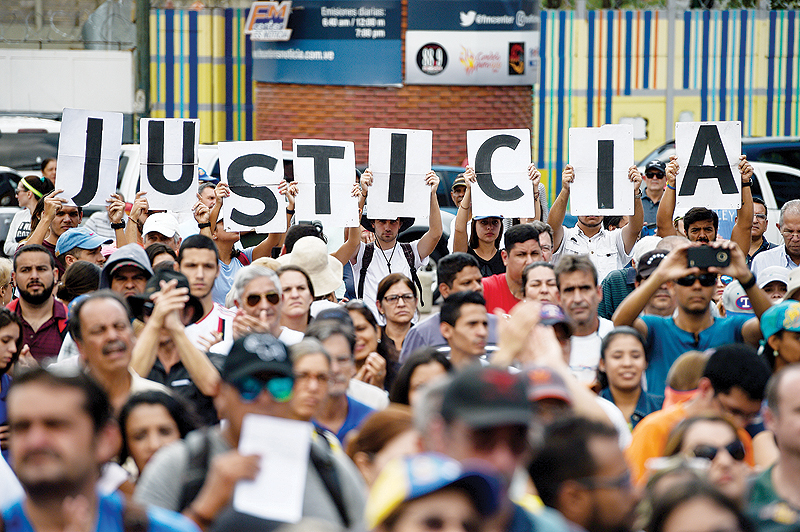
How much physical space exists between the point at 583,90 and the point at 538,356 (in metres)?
15.7

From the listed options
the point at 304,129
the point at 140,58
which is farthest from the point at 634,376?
the point at 140,58

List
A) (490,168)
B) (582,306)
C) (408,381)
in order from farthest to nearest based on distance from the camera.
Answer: (490,168), (582,306), (408,381)

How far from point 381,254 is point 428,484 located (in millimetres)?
5311

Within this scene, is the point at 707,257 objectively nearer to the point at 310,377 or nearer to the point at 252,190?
the point at 310,377

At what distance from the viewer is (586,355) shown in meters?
5.38

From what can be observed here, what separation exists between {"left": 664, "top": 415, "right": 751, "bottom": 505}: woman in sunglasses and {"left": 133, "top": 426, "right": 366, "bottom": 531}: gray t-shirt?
1098 millimetres

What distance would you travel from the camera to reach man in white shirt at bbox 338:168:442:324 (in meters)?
7.36

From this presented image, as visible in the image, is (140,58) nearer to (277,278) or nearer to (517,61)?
(517,61)

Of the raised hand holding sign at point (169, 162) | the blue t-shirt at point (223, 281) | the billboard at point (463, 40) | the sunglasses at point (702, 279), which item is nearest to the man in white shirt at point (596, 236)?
the blue t-shirt at point (223, 281)

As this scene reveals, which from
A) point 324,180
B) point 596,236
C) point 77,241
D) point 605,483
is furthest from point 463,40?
point 605,483

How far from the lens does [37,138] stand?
1341cm

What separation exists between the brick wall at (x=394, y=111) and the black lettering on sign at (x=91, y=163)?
7748 millimetres

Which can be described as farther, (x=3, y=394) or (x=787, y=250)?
(x=787, y=250)

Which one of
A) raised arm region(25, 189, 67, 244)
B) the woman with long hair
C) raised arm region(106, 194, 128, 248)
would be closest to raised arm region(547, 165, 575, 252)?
raised arm region(106, 194, 128, 248)
